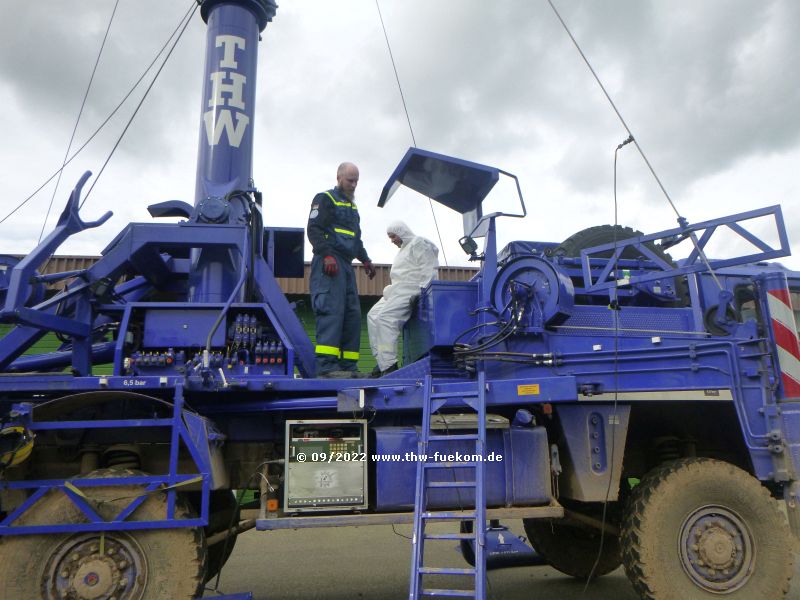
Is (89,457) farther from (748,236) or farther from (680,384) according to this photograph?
(748,236)

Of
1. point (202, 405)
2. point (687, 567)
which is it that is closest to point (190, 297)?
point (202, 405)

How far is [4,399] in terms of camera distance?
4406 mm

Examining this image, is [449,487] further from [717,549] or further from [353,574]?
[353,574]

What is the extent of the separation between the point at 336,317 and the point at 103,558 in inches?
96.1

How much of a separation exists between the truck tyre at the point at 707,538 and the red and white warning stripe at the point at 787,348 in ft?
2.54

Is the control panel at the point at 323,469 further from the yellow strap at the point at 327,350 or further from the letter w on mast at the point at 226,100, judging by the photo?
the letter w on mast at the point at 226,100

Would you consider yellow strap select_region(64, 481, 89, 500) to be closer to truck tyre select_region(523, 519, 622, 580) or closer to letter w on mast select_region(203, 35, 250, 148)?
letter w on mast select_region(203, 35, 250, 148)

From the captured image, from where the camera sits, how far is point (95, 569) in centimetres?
395

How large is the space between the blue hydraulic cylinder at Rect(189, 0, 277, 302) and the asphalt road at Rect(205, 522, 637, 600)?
2.69 metres

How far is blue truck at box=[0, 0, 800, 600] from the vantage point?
4043 mm

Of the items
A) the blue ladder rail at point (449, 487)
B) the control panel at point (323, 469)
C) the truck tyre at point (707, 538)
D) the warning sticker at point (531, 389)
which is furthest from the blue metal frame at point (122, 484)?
the truck tyre at point (707, 538)

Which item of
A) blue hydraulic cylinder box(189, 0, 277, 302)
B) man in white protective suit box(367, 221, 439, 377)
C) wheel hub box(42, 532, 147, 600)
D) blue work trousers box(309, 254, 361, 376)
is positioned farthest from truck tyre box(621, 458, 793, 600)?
blue hydraulic cylinder box(189, 0, 277, 302)

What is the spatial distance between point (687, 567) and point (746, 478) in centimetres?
82

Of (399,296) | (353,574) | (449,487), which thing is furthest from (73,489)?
(353,574)
